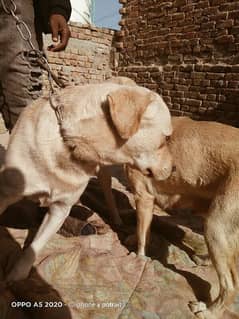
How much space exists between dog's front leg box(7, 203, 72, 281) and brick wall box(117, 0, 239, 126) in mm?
4634

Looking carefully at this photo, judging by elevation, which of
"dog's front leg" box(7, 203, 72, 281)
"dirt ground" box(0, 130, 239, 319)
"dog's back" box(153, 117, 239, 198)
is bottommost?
"dirt ground" box(0, 130, 239, 319)

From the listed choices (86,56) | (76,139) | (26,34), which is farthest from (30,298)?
(86,56)

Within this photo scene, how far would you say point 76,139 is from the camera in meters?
1.91

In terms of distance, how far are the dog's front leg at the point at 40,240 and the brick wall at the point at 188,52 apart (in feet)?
15.2

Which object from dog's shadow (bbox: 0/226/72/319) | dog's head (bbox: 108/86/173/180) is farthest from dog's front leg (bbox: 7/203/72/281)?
dog's head (bbox: 108/86/173/180)

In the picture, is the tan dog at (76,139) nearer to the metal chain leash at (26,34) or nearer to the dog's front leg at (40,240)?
the dog's front leg at (40,240)

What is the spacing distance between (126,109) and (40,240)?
1.05m

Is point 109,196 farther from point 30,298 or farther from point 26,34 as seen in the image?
point 26,34

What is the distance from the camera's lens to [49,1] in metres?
2.53

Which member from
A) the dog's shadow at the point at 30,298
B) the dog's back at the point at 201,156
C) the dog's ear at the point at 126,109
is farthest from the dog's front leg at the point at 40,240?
the dog's back at the point at 201,156

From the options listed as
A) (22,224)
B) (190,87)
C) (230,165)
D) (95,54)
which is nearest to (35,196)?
(22,224)

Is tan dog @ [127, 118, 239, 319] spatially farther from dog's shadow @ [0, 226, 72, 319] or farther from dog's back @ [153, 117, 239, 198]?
dog's shadow @ [0, 226, 72, 319]

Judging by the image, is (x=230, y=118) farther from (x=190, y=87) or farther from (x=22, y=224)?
(x=22, y=224)

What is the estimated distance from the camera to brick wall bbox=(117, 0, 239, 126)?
6.22 metres
